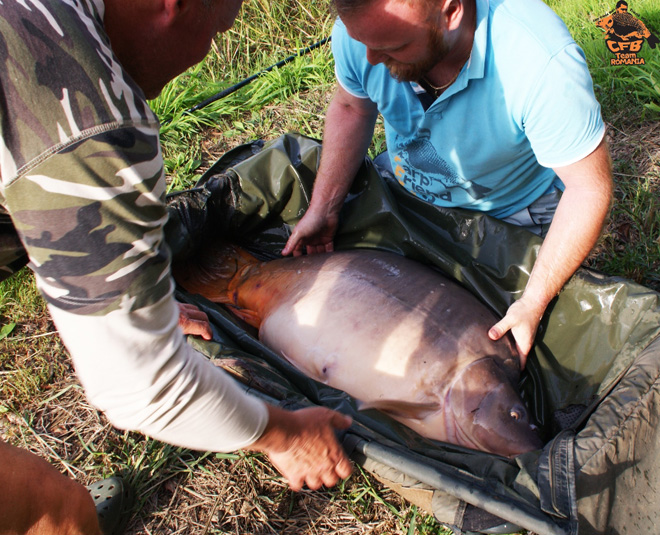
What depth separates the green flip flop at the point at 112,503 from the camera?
80.9 inches

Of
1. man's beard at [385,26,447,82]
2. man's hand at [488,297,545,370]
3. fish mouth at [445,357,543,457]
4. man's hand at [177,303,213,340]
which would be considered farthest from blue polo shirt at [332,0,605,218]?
man's hand at [177,303,213,340]

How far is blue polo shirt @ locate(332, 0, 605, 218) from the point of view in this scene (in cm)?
196

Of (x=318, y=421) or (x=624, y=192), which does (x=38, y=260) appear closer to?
(x=318, y=421)

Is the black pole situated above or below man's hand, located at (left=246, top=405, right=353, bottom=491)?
below

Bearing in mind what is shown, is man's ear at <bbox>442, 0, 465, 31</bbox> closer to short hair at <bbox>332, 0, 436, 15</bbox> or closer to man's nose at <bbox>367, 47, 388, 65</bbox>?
short hair at <bbox>332, 0, 436, 15</bbox>

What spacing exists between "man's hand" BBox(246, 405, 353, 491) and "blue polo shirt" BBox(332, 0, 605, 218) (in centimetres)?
130

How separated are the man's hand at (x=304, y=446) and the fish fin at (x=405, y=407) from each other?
0.66 metres

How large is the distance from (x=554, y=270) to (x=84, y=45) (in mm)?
1807

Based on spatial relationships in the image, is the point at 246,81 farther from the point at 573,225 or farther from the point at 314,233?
the point at 573,225

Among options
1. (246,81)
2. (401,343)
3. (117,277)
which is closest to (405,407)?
(401,343)

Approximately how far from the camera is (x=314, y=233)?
115 inches

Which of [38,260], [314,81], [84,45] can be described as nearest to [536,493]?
[38,260]

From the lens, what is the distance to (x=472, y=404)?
86.3 inches

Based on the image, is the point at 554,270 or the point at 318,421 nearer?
the point at 318,421
